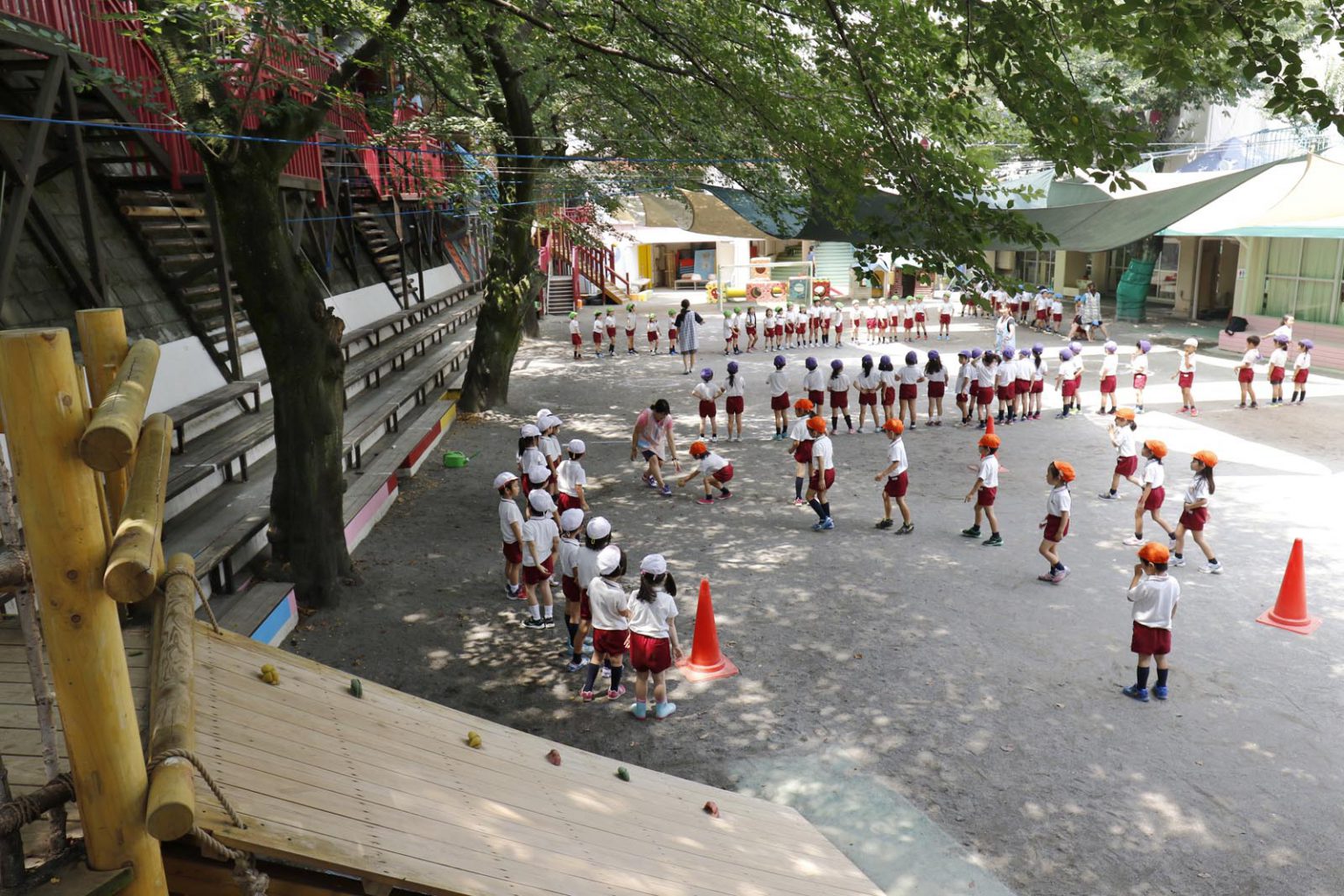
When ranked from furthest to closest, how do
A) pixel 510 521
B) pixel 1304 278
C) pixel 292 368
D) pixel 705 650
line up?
pixel 1304 278, pixel 510 521, pixel 292 368, pixel 705 650

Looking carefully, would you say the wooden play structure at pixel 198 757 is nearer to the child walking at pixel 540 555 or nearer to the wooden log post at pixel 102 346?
the wooden log post at pixel 102 346

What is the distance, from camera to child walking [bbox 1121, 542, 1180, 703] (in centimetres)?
736

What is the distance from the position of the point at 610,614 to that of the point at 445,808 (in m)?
4.05

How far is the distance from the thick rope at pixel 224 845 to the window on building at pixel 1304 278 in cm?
2780

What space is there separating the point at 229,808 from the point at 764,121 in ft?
24.7

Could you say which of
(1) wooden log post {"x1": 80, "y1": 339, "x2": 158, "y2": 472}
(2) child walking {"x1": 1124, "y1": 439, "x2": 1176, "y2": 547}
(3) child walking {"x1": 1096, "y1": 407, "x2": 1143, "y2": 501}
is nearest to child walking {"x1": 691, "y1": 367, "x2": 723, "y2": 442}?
(3) child walking {"x1": 1096, "y1": 407, "x2": 1143, "y2": 501}

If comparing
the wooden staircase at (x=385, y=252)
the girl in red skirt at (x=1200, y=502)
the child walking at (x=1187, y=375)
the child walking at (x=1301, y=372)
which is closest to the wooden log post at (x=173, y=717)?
the girl in red skirt at (x=1200, y=502)

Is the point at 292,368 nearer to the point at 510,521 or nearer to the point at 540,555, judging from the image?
the point at 510,521

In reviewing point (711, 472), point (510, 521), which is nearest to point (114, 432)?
point (510, 521)

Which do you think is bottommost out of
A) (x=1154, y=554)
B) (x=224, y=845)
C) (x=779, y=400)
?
(x=1154, y=554)

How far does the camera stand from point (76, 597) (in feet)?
7.00

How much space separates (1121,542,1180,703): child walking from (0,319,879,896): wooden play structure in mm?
3868

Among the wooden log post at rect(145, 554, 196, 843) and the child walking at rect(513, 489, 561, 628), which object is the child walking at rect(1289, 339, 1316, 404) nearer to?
the child walking at rect(513, 489, 561, 628)

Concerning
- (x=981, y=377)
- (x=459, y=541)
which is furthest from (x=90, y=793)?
(x=981, y=377)
